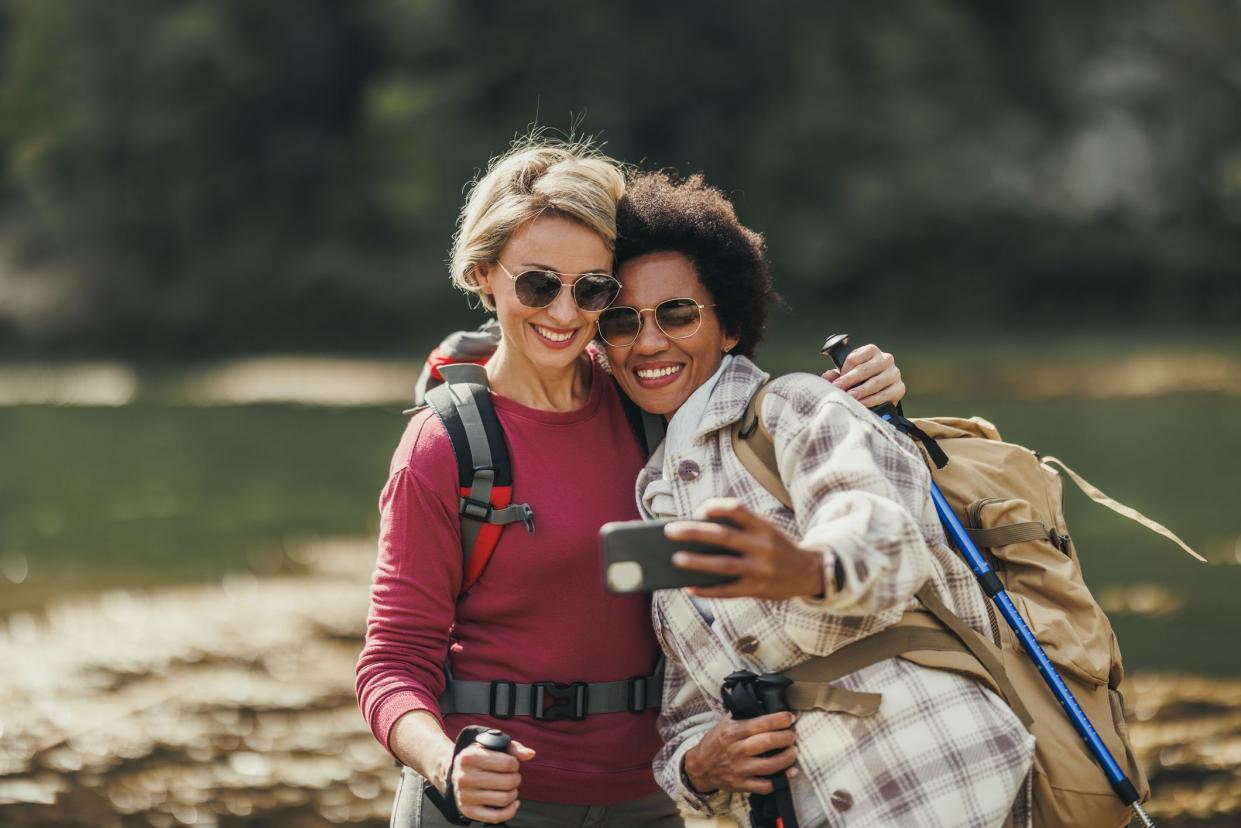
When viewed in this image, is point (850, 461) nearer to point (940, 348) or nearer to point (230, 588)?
point (230, 588)

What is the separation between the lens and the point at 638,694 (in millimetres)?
2912

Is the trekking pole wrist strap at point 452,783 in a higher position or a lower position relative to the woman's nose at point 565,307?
lower

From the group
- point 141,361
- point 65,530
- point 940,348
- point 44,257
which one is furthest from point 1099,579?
point 44,257

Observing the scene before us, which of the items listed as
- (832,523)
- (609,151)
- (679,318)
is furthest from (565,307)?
(609,151)

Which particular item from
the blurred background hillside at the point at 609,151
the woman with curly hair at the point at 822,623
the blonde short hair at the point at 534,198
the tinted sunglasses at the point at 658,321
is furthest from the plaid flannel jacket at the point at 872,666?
the blurred background hillside at the point at 609,151

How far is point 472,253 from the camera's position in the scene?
116 inches

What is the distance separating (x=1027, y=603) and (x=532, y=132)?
1.72 m

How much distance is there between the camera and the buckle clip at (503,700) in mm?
2822

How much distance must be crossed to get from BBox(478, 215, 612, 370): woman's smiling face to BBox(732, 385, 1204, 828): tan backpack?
451 millimetres

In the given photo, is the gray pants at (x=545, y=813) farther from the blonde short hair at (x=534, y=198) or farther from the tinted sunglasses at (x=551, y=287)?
the blonde short hair at (x=534, y=198)

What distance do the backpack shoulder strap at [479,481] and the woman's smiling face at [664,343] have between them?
0.32 m

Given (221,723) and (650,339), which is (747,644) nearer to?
Answer: (650,339)

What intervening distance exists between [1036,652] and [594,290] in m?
1.10

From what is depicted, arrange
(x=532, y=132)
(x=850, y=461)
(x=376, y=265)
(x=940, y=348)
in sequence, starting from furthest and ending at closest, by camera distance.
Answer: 1. (x=376, y=265)
2. (x=940, y=348)
3. (x=532, y=132)
4. (x=850, y=461)
